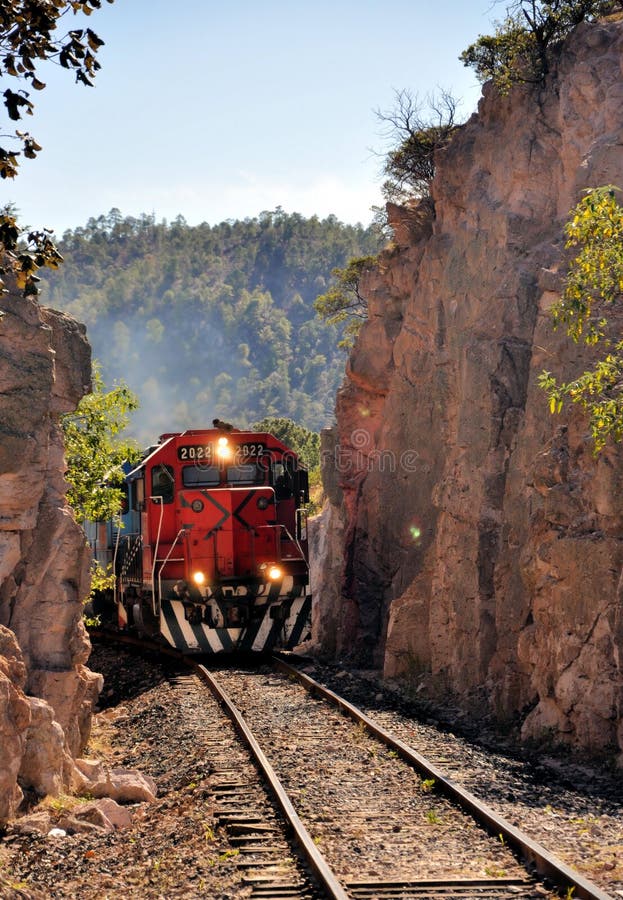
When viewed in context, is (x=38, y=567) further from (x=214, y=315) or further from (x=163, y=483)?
(x=214, y=315)

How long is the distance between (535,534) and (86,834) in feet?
22.5

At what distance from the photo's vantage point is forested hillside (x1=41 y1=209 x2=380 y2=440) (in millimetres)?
171000

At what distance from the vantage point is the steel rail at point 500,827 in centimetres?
691

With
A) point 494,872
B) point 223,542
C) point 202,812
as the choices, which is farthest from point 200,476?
point 494,872

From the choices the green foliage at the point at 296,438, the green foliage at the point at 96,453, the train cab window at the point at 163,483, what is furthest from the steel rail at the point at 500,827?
the green foliage at the point at 296,438

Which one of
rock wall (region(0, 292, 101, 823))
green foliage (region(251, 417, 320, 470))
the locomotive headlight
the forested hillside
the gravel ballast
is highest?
the forested hillside

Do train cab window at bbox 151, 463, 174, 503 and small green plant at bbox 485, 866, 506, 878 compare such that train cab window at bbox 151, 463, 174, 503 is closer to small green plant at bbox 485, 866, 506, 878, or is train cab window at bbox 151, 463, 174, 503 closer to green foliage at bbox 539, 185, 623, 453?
green foliage at bbox 539, 185, 623, 453

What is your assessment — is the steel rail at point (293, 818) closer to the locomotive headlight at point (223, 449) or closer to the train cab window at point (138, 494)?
the train cab window at point (138, 494)

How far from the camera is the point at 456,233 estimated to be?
20.9 meters

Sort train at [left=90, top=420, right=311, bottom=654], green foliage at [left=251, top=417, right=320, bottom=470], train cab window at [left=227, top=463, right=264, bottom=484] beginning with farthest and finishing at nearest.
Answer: green foliage at [left=251, top=417, right=320, bottom=470] → train cab window at [left=227, top=463, right=264, bottom=484] → train at [left=90, top=420, right=311, bottom=654]

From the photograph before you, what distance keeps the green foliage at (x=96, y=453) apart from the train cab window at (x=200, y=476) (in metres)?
1.11

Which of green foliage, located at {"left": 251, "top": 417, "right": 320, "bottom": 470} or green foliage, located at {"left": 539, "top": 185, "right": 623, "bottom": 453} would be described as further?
green foliage, located at {"left": 251, "top": 417, "right": 320, "bottom": 470}

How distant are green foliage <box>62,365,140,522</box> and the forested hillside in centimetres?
14051

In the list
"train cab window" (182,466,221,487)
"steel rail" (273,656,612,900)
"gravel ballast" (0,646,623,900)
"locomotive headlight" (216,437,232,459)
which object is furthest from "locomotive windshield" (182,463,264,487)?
"steel rail" (273,656,612,900)
